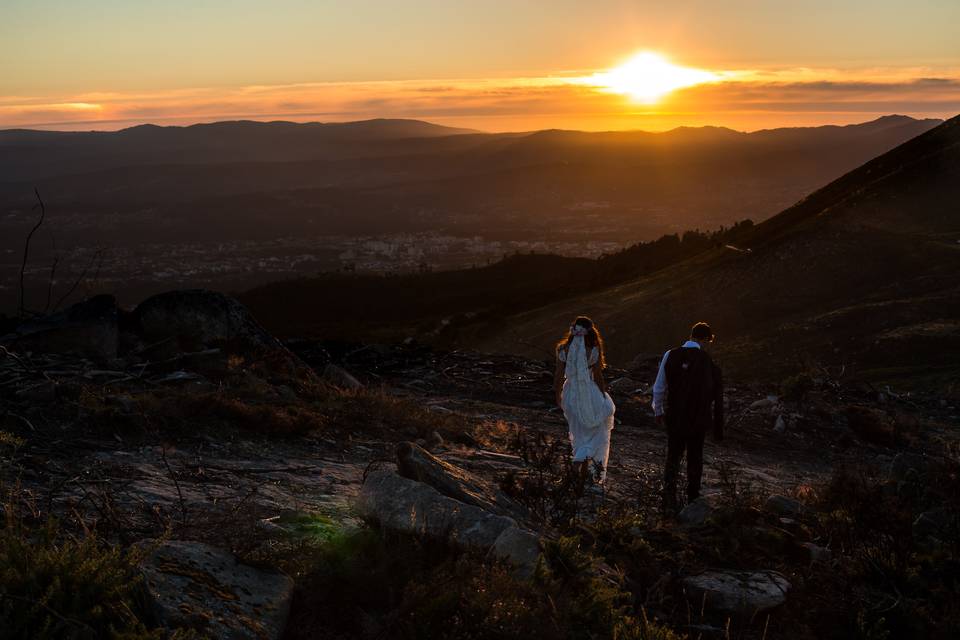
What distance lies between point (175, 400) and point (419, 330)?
23.3 meters

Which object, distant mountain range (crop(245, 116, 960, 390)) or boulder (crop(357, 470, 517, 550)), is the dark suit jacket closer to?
boulder (crop(357, 470, 517, 550))

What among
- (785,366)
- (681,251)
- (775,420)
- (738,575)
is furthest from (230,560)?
(681,251)

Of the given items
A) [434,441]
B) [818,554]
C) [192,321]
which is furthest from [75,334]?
[818,554]

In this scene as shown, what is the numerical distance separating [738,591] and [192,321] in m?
10.0

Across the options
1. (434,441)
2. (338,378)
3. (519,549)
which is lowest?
(338,378)

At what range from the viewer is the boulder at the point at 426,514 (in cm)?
425

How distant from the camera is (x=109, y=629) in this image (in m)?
2.93

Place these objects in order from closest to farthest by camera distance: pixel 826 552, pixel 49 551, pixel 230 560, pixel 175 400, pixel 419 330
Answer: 1. pixel 49 551
2. pixel 230 560
3. pixel 826 552
4. pixel 175 400
5. pixel 419 330

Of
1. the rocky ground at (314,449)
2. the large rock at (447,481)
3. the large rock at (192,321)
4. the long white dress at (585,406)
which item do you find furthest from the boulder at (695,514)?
the large rock at (192,321)

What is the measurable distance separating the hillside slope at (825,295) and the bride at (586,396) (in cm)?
1152

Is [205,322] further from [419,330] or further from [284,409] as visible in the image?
[419,330]

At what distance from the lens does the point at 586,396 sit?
7723 mm

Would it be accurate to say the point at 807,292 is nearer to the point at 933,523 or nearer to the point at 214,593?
the point at 933,523

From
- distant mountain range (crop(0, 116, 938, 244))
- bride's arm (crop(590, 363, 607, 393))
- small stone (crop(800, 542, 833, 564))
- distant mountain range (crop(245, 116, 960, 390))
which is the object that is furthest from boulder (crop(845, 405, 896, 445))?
distant mountain range (crop(0, 116, 938, 244))
